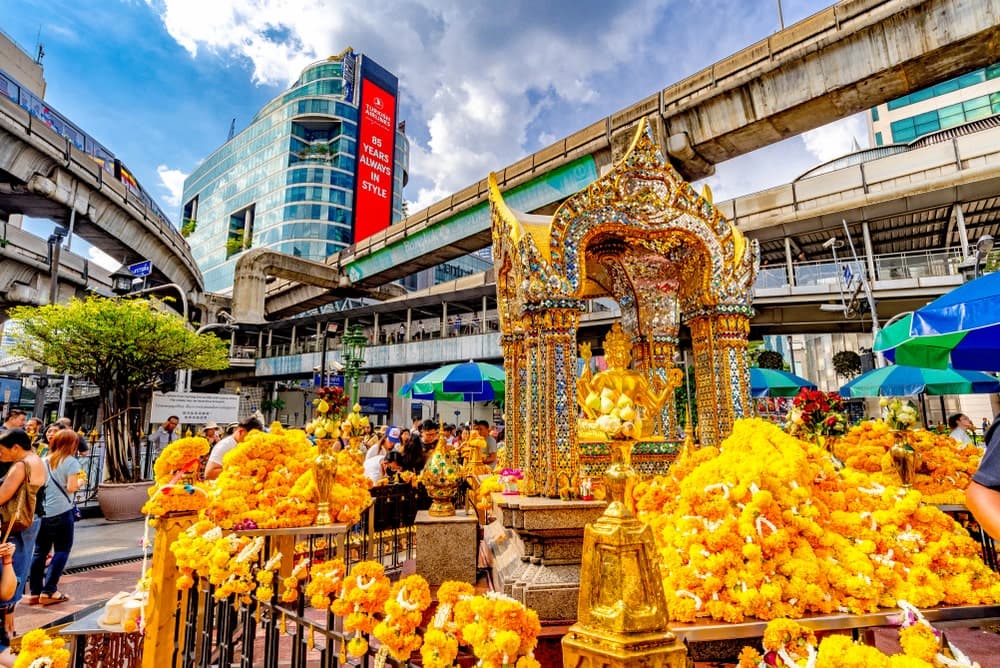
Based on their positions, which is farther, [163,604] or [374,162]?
Result: [374,162]

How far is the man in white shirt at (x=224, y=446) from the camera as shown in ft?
23.3

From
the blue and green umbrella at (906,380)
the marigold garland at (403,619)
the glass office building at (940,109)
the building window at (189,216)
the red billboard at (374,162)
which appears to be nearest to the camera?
the marigold garland at (403,619)

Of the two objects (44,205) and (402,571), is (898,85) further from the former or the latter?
(44,205)

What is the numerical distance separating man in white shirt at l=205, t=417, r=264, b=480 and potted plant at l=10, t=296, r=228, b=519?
14.1 ft

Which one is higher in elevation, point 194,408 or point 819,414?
point 194,408

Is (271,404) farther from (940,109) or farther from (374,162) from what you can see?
(940,109)

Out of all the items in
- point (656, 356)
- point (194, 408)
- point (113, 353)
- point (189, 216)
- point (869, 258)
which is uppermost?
point (189, 216)

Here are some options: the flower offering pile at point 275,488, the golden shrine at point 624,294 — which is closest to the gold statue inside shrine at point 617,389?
the golden shrine at point 624,294

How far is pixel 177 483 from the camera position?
3.41 m

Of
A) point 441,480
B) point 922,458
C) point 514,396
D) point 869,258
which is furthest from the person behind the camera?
point 869,258

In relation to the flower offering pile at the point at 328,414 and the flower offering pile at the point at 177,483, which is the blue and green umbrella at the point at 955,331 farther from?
the flower offering pile at the point at 177,483

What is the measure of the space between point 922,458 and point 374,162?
6583 cm

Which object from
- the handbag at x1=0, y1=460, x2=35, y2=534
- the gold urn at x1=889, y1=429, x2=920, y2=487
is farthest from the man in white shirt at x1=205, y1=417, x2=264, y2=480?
the gold urn at x1=889, y1=429, x2=920, y2=487

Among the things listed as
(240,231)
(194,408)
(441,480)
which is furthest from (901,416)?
(240,231)
